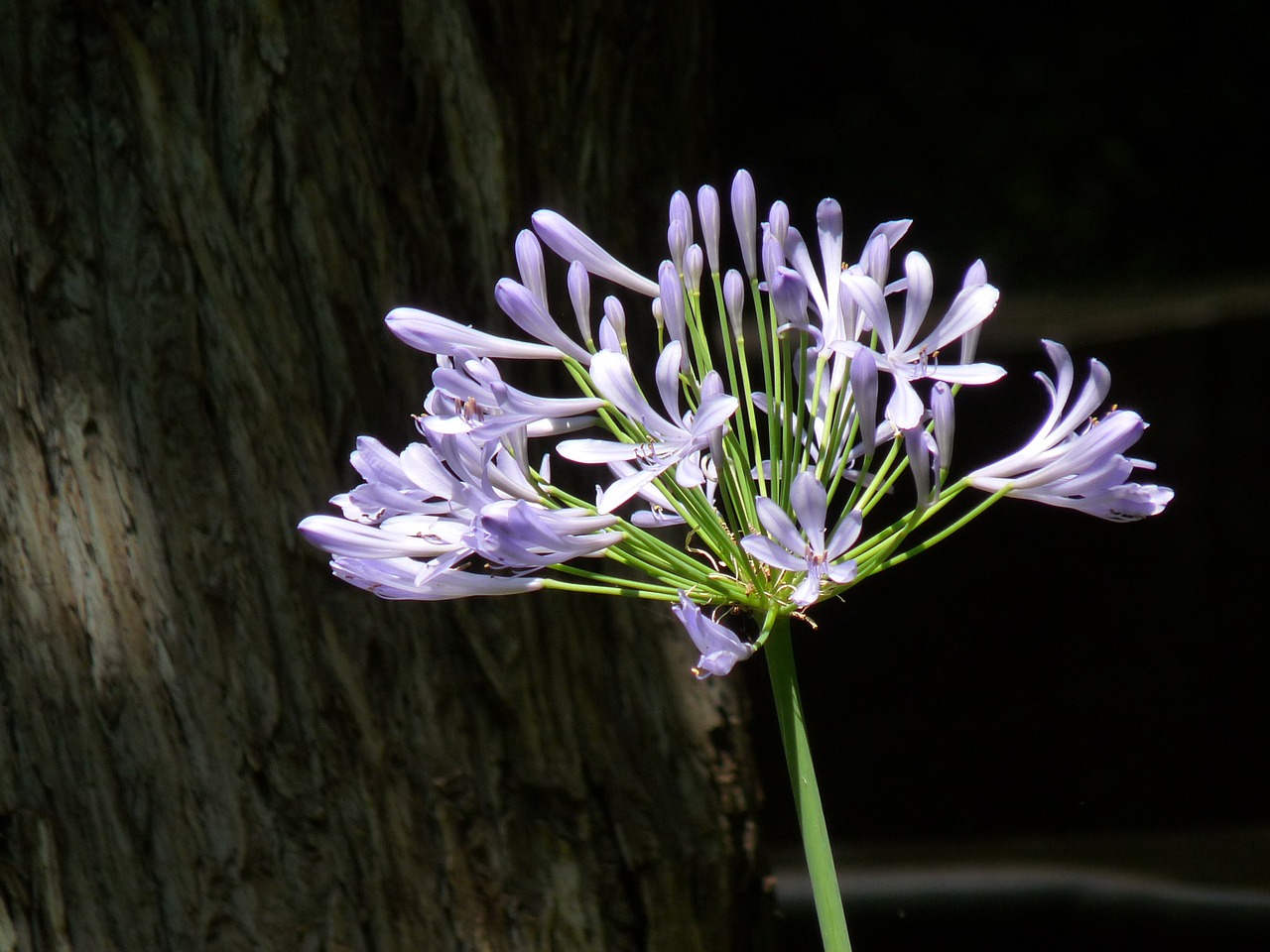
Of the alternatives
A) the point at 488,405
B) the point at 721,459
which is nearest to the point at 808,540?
the point at 721,459

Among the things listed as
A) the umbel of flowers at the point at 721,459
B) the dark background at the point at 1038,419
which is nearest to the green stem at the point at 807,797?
the umbel of flowers at the point at 721,459

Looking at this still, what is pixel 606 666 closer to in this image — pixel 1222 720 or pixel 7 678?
pixel 7 678

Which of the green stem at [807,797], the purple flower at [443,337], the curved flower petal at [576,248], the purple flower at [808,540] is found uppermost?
the curved flower petal at [576,248]

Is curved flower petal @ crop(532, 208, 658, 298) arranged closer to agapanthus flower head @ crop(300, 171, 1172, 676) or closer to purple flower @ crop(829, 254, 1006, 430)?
agapanthus flower head @ crop(300, 171, 1172, 676)

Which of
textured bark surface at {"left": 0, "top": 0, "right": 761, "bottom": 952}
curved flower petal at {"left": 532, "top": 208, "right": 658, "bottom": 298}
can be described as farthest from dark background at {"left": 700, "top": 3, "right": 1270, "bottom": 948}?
curved flower petal at {"left": 532, "top": 208, "right": 658, "bottom": 298}

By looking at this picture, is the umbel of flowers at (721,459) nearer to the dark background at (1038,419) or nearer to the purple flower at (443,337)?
the purple flower at (443,337)

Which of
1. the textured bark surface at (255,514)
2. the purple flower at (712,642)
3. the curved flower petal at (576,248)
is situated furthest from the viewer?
the textured bark surface at (255,514)
